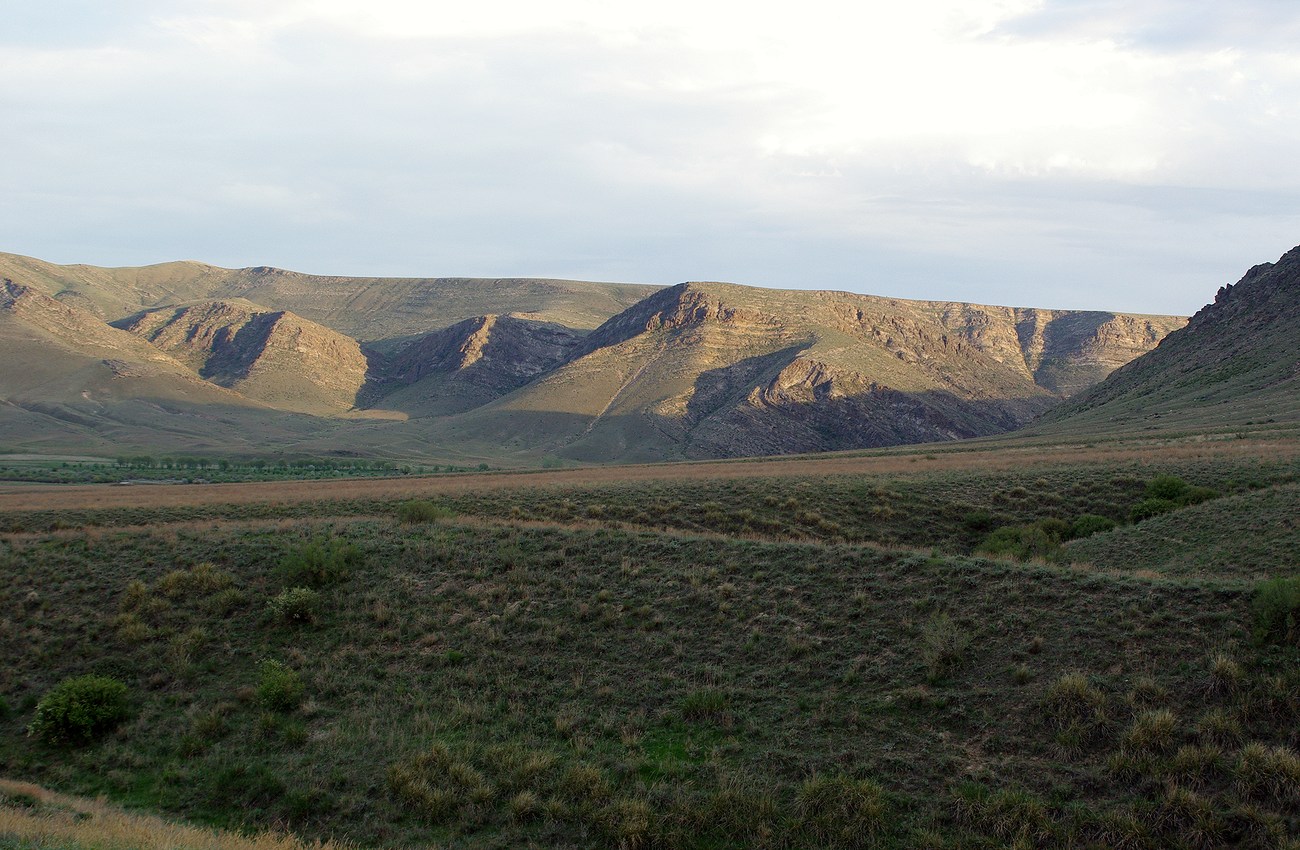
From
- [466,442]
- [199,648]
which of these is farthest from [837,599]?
[466,442]

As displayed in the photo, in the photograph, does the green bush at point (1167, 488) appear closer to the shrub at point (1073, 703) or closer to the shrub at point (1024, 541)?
the shrub at point (1024, 541)

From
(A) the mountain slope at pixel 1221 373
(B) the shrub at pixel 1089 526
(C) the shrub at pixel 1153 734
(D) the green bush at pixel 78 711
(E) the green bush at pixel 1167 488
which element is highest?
(A) the mountain slope at pixel 1221 373

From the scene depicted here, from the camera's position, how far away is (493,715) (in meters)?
16.9

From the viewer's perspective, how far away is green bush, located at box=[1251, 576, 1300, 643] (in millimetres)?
14250

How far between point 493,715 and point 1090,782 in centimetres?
1047

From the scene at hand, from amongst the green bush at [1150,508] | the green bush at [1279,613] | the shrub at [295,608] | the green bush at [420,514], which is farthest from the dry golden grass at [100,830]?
the green bush at [1150,508]

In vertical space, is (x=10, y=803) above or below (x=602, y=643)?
below

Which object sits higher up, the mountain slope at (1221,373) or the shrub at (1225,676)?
the mountain slope at (1221,373)

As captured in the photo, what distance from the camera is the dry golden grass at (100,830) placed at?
432 inches

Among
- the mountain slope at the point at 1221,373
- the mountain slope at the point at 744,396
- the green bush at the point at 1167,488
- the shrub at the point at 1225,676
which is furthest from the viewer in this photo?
the mountain slope at the point at 744,396

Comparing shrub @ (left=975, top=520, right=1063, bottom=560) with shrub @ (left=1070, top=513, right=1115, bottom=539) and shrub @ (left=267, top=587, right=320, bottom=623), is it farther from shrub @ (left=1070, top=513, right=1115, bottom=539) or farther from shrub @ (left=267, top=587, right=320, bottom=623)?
shrub @ (left=267, top=587, right=320, bottom=623)

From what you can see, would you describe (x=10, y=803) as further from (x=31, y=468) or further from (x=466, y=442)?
(x=466, y=442)

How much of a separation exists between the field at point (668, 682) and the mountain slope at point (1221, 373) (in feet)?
176

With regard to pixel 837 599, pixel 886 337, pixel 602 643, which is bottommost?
pixel 602 643
